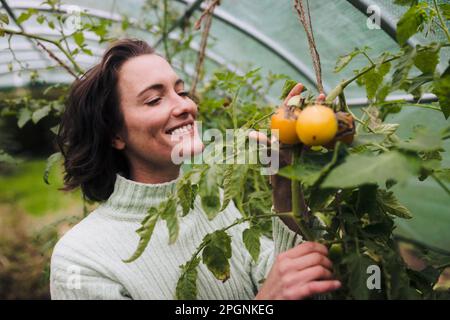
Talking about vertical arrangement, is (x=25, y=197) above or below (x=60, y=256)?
above

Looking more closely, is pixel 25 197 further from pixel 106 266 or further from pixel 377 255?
pixel 377 255

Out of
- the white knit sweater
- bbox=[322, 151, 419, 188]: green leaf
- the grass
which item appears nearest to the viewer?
bbox=[322, 151, 419, 188]: green leaf

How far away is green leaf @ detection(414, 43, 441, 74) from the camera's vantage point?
0.75 meters

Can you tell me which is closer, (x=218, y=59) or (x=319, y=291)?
(x=319, y=291)

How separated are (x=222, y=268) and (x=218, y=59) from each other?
3279 mm

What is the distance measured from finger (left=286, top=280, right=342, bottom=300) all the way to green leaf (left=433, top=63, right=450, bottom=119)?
0.38 metres

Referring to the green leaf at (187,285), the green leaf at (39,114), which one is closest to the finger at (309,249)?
the green leaf at (187,285)

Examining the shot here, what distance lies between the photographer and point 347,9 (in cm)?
177

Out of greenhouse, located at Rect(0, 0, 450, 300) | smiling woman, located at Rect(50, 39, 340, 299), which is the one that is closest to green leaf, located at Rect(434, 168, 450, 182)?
greenhouse, located at Rect(0, 0, 450, 300)

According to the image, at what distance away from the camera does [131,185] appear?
4.25 feet

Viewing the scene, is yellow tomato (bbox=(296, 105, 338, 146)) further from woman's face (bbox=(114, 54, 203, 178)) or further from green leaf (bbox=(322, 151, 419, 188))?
woman's face (bbox=(114, 54, 203, 178))

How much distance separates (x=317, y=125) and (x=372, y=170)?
113 mm

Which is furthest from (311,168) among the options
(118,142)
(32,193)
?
(32,193)

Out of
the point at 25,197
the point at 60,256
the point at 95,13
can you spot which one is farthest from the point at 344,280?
the point at 25,197
